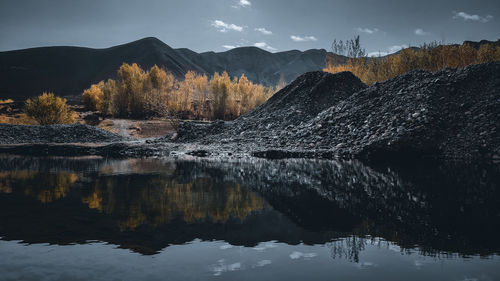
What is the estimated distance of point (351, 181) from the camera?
6434 millimetres

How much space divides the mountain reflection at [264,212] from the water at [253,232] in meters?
0.02

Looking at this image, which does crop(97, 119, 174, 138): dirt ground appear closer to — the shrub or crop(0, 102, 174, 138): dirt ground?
crop(0, 102, 174, 138): dirt ground

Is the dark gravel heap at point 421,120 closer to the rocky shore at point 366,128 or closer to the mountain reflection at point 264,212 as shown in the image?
the rocky shore at point 366,128

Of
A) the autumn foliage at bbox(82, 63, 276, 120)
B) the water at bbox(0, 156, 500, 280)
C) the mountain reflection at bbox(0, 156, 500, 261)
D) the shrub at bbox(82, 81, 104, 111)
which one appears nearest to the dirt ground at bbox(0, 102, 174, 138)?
the autumn foliage at bbox(82, 63, 276, 120)

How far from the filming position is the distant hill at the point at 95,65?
111m

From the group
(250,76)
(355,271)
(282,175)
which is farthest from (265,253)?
(250,76)

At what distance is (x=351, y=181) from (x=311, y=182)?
2.75 feet

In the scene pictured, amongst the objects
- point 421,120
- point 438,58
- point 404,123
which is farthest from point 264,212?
point 438,58

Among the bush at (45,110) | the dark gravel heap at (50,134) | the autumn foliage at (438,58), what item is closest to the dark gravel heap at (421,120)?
the dark gravel heap at (50,134)

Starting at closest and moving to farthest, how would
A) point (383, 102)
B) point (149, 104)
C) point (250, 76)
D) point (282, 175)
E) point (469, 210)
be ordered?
point (469, 210) < point (282, 175) < point (383, 102) < point (149, 104) < point (250, 76)

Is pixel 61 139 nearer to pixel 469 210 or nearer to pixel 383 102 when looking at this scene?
pixel 383 102

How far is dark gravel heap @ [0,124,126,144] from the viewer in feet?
60.8

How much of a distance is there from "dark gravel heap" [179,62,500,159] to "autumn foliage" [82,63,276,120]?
16788 mm

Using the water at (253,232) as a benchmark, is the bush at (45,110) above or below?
above
